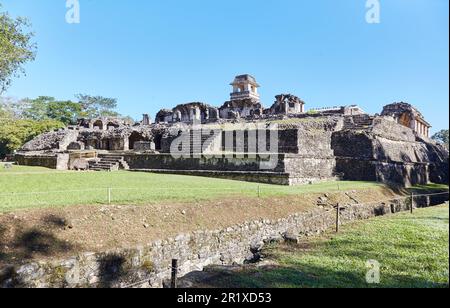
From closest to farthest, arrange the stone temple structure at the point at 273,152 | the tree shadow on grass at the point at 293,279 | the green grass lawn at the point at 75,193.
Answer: the tree shadow on grass at the point at 293,279, the green grass lawn at the point at 75,193, the stone temple structure at the point at 273,152

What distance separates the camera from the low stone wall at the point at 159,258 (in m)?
5.55

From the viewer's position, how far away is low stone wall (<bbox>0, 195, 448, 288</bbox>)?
555cm

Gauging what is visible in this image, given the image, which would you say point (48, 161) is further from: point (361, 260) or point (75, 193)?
point (361, 260)

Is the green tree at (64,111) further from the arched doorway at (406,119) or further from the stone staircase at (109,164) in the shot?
the arched doorway at (406,119)

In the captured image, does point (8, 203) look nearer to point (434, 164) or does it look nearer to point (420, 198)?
point (420, 198)

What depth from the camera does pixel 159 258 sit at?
23.7 feet

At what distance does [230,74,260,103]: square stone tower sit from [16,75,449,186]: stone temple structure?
20.7 metres

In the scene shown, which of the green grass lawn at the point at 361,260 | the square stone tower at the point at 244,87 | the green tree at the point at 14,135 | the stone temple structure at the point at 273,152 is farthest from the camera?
the square stone tower at the point at 244,87

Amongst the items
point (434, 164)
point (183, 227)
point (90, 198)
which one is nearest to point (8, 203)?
point (90, 198)

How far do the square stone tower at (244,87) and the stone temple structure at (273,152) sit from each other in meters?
20.7

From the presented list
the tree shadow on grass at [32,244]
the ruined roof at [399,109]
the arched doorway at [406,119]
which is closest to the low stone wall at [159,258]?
the tree shadow on grass at [32,244]

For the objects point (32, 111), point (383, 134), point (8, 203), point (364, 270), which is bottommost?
point (364, 270)
